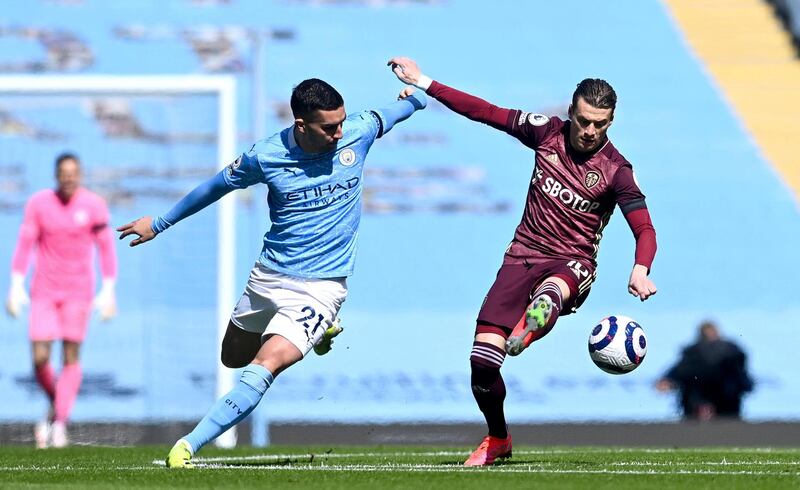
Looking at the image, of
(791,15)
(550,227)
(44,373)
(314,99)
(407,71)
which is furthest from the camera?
(791,15)

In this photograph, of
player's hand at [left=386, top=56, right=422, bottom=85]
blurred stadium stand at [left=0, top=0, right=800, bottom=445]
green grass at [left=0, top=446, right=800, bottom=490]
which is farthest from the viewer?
blurred stadium stand at [left=0, top=0, right=800, bottom=445]

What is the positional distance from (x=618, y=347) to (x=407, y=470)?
1.39 metres

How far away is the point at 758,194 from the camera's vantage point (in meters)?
24.3

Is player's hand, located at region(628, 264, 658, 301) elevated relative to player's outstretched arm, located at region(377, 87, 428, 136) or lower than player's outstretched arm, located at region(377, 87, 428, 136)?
lower

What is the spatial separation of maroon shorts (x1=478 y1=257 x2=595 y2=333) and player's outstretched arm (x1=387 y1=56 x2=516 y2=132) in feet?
2.93

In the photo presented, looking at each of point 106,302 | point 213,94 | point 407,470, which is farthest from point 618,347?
point 213,94

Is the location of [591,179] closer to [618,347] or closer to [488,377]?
[618,347]

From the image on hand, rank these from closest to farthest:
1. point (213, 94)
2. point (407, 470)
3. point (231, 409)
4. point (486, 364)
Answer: point (231, 409) < point (407, 470) < point (486, 364) < point (213, 94)

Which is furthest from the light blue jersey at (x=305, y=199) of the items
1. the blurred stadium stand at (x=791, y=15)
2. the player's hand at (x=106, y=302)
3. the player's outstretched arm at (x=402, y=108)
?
the blurred stadium stand at (x=791, y=15)

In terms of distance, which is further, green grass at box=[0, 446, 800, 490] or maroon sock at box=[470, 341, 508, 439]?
maroon sock at box=[470, 341, 508, 439]

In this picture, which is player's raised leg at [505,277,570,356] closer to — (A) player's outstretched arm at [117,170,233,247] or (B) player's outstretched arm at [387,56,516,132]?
(B) player's outstretched arm at [387,56,516,132]

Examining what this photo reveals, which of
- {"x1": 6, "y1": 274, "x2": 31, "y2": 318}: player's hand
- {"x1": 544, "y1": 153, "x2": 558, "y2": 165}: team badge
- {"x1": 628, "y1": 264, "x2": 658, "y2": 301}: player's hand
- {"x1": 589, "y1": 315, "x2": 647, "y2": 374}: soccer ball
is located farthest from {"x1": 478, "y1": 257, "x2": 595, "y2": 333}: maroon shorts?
{"x1": 6, "y1": 274, "x2": 31, "y2": 318}: player's hand

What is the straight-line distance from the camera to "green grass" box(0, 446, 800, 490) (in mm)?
7086

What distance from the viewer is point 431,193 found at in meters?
23.9
